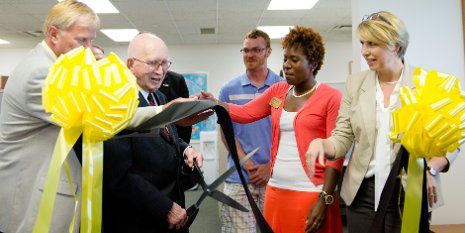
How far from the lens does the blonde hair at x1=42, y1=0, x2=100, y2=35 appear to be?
4.33 ft

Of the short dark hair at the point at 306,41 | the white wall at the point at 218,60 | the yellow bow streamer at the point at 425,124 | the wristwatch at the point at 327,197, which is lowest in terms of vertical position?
the wristwatch at the point at 327,197

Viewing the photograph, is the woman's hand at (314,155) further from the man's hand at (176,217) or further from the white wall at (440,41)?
the white wall at (440,41)

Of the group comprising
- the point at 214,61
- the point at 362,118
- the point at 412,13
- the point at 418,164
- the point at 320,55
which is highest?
the point at 214,61

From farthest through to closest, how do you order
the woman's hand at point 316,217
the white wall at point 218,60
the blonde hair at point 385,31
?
the white wall at point 218,60 < the woman's hand at point 316,217 < the blonde hair at point 385,31

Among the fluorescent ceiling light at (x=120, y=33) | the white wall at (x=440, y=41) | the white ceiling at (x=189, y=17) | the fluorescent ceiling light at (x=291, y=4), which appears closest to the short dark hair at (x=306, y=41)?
the white wall at (x=440, y=41)

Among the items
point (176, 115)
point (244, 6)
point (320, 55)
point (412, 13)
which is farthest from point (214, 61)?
point (176, 115)

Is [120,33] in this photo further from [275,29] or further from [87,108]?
[87,108]

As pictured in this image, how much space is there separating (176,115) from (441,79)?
51 centimetres

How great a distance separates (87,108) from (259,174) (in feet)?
5.46

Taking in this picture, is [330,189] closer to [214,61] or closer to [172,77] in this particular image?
[172,77]

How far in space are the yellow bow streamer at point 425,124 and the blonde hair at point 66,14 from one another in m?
1.02

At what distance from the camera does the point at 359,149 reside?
1.49 m

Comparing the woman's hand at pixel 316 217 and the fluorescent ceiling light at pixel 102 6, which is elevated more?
the fluorescent ceiling light at pixel 102 6

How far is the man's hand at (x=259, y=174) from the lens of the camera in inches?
89.5
